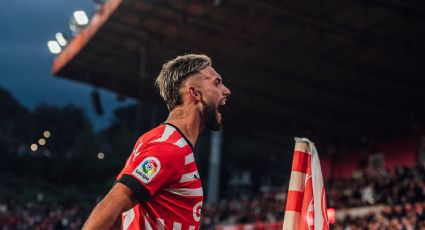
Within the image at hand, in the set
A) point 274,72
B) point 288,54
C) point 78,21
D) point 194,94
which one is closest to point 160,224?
point 194,94

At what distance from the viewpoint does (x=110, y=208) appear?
7.62 feet

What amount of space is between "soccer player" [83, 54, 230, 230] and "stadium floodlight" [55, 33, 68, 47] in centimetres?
2280

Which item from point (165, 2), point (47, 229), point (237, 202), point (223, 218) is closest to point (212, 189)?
point (237, 202)

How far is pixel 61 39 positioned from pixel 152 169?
2378cm

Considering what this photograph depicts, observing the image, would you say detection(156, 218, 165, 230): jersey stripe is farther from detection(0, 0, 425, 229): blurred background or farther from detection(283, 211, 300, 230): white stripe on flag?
detection(0, 0, 425, 229): blurred background

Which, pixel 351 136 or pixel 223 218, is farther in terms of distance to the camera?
pixel 351 136

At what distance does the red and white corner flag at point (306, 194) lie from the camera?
290 cm

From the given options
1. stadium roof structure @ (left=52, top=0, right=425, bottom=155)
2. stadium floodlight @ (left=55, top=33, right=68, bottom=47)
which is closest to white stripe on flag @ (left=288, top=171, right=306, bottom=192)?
stadium roof structure @ (left=52, top=0, right=425, bottom=155)

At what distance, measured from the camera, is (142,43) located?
23109mm

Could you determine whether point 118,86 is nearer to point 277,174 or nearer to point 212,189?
point 212,189

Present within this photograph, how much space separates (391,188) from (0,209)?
70.4 feet

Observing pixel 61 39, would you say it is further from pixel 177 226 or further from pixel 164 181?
A: pixel 164 181

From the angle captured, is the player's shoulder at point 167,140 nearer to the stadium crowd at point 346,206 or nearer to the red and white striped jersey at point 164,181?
the red and white striped jersey at point 164,181

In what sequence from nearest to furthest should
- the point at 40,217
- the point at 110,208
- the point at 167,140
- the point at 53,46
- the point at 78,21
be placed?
the point at 110,208, the point at 167,140, the point at 78,21, the point at 53,46, the point at 40,217
